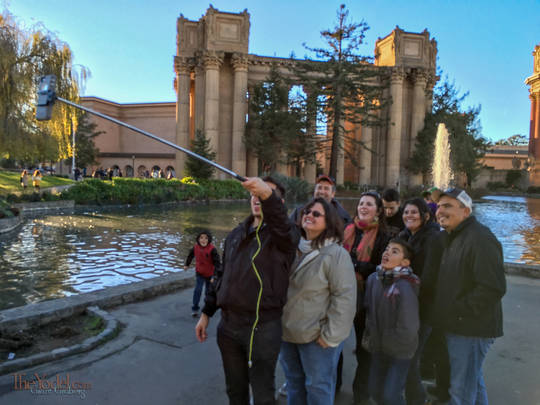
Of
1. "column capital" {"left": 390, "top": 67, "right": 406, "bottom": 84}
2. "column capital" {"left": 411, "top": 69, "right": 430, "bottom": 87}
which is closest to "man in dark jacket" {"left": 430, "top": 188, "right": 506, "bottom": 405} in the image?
"column capital" {"left": 390, "top": 67, "right": 406, "bottom": 84}

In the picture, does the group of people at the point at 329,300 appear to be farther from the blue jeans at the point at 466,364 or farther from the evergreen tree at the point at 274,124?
the evergreen tree at the point at 274,124

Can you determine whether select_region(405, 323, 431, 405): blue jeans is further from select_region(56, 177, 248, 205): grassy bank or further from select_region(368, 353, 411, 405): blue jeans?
select_region(56, 177, 248, 205): grassy bank

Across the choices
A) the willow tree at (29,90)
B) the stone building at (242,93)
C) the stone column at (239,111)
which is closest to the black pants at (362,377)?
the willow tree at (29,90)

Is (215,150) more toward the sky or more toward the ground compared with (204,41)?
more toward the ground

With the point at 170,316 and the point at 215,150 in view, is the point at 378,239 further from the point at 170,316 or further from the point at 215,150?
the point at 215,150

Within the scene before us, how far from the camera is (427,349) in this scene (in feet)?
13.0

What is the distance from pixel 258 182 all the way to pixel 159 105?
55868 millimetres

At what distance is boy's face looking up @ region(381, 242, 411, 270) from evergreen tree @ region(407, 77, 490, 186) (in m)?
36.8

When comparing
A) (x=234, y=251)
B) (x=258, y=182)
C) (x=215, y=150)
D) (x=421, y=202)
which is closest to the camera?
(x=258, y=182)

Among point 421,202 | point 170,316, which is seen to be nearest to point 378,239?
point 421,202

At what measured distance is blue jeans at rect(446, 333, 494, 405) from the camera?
9.29 ft

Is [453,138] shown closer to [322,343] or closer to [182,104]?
[182,104]

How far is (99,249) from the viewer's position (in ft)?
35.7

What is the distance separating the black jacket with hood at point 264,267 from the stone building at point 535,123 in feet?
192
